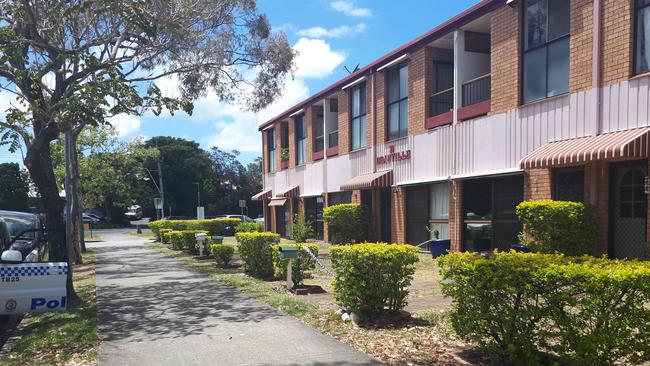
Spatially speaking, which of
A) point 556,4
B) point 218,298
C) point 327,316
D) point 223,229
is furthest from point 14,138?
point 223,229

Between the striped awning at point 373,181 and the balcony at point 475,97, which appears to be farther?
the striped awning at point 373,181

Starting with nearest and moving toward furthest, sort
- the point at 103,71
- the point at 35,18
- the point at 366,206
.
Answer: the point at 35,18, the point at 103,71, the point at 366,206

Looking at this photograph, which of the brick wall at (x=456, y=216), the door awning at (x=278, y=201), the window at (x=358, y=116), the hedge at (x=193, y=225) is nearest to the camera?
the brick wall at (x=456, y=216)

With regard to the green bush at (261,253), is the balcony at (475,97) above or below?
above

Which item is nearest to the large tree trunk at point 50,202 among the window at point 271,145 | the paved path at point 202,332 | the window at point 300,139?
the paved path at point 202,332

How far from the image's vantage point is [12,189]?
40.0 m

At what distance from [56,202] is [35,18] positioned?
3.25 m

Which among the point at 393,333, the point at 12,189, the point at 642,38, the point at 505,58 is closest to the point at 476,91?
the point at 505,58

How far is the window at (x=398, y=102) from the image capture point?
17.1m

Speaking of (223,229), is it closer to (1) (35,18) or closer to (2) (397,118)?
(2) (397,118)

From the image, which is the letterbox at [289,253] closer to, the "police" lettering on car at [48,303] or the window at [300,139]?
the "police" lettering on car at [48,303]

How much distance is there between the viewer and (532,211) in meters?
10.2

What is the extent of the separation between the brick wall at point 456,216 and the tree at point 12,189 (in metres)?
36.9

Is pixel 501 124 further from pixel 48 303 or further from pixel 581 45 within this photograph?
pixel 48 303
